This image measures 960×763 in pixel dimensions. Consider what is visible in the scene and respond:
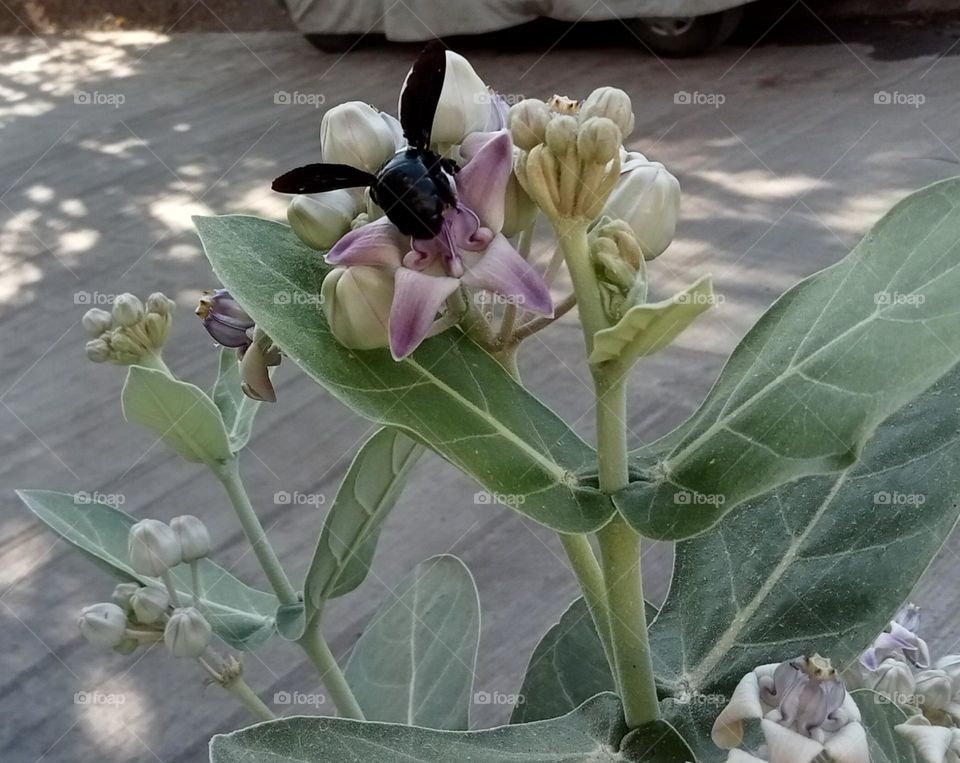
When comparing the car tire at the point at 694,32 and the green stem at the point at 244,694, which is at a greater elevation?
the green stem at the point at 244,694

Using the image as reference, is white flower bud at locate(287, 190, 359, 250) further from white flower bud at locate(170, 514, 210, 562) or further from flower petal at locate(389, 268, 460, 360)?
white flower bud at locate(170, 514, 210, 562)

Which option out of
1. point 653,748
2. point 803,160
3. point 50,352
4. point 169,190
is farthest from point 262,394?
point 169,190

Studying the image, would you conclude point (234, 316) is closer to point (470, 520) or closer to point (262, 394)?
point (262, 394)

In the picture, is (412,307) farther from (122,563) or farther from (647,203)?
(122,563)

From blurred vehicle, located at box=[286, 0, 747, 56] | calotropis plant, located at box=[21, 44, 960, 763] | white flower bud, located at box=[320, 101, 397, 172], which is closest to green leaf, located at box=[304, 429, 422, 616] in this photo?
calotropis plant, located at box=[21, 44, 960, 763]

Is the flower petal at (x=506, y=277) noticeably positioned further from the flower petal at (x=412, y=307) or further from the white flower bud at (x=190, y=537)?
the white flower bud at (x=190, y=537)

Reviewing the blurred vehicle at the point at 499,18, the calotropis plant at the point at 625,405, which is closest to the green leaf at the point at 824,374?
the calotropis plant at the point at 625,405
